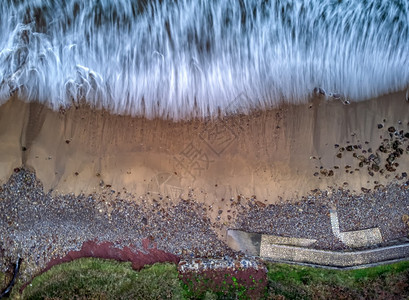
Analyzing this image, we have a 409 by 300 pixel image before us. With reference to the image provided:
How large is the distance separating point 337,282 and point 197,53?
819cm

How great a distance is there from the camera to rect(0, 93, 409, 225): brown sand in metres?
8.77

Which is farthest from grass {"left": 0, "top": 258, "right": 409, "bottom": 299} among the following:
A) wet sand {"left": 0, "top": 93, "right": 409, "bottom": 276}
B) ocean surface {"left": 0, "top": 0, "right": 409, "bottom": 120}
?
ocean surface {"left": 0, "top": 0, "right": 409, "bottom": 120}

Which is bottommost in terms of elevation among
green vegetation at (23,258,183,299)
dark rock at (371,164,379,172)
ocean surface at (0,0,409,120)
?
green vegetation at (23,258,183,299)

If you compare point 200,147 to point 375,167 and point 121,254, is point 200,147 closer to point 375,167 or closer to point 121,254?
point 121,254

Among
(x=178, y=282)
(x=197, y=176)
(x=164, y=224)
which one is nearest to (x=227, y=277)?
(x=178, y=282)

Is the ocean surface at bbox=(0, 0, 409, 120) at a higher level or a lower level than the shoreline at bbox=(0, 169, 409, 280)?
higher

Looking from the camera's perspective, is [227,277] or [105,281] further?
[227,277]

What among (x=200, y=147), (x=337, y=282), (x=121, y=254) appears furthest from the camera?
(x=121, y=254)

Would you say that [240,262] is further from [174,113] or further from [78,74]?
[78,74]

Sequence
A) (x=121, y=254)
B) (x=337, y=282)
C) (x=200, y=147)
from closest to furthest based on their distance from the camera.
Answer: (x=200, y=147)
(x=337, y=282)
(x=121, y=254)

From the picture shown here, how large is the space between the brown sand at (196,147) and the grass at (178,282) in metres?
2.41

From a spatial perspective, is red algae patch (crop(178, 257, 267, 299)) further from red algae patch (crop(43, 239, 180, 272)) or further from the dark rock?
the dark rock

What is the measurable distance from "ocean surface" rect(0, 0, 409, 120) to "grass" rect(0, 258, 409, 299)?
4.84m

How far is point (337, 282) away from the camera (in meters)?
8.98
